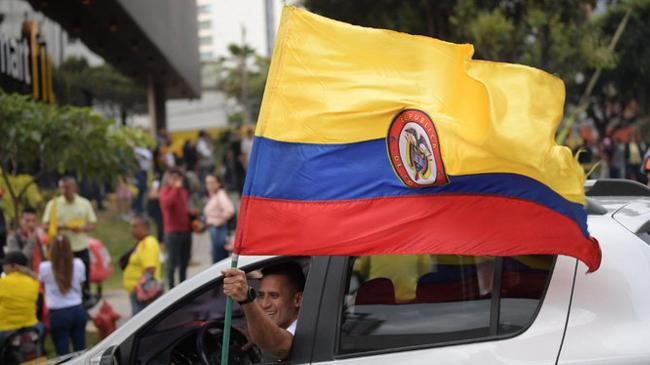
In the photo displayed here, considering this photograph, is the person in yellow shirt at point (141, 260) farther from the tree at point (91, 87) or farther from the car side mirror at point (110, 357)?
the tree at point (91, 87)

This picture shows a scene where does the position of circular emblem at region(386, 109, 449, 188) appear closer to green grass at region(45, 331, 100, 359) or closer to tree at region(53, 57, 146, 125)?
green grass at region(45, 331, 100, 359)

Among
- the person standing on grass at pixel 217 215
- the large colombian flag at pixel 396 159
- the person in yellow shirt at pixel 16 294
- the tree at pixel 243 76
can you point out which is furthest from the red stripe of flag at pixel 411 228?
the tree at pixel 243 76

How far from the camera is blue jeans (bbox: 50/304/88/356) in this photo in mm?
9289

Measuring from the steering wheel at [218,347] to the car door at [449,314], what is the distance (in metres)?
0.54

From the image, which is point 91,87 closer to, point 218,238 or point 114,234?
point 114,234

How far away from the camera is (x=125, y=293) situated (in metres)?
15.1

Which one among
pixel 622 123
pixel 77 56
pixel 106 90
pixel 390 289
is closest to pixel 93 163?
pixel 390 289

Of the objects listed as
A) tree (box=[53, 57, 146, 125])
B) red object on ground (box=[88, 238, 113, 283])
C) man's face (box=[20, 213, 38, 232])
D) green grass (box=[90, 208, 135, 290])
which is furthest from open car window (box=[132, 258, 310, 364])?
tree (box=[53, 57, 146, 125])

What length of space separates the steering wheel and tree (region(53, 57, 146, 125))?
42.6 feet

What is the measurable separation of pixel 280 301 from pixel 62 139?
6564mm

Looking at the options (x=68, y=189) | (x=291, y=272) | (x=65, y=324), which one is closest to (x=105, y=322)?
(x=65, y=324)

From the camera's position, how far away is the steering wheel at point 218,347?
14.9ft

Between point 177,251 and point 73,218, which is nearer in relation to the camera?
point 73,218

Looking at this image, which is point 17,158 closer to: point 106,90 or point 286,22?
point 286,22
